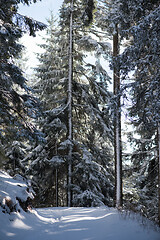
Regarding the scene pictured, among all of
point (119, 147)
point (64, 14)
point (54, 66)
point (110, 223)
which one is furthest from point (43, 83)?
point (110, 223)

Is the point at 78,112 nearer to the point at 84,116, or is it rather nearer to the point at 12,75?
the point at 84,116

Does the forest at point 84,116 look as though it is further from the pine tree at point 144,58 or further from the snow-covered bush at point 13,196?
the snow-covered bush at point 13,196

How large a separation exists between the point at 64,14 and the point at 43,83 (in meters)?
5.14

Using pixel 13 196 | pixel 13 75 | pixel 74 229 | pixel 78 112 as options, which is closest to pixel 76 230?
pixel 74 229

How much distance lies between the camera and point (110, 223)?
5.43 metres

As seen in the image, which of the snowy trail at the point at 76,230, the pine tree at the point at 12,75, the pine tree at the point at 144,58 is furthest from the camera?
the pine tree at the point at 12,75

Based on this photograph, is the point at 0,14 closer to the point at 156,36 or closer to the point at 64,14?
the point at 156,36

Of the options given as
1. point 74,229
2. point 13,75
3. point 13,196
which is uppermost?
point 13,75

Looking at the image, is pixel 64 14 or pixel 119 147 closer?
Result: pixel 119 147

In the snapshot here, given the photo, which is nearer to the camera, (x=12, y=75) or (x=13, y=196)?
(x=13, y=196)

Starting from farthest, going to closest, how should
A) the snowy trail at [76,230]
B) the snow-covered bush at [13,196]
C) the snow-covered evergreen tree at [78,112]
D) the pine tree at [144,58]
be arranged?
the snow-covered evergreen tree at [78,112]
the pine tree at [144,58]
the snow-covered bush at [13,196]
the snowy trail at [76,230]

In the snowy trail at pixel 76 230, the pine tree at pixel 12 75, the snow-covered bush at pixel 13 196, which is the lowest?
the snowy trail at pixel 76 230

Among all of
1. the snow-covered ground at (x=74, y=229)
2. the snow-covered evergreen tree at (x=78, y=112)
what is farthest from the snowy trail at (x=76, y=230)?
the snow-covered evergreen tree at (x=78, y=112)

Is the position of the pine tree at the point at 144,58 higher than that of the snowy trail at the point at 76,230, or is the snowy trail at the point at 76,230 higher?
the pine tree at the point at 144,58
